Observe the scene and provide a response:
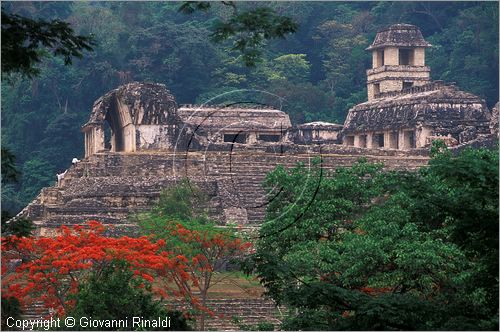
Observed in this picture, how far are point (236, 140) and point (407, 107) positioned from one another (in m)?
4.10

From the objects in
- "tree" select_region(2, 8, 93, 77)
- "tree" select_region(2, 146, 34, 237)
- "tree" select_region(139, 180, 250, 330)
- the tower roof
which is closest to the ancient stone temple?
the tower roof

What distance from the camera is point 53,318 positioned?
22047mm

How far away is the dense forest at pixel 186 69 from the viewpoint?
4800cm

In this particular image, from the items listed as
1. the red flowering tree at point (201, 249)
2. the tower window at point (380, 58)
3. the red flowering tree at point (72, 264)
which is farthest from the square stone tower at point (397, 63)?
the red flowering tree at point (72, 264)

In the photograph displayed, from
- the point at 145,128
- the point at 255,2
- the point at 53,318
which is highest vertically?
the point at 255,2

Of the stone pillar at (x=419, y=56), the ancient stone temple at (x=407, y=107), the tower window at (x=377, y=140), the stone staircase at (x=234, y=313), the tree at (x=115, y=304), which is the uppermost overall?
the stone pillar at (x=419, y=56)

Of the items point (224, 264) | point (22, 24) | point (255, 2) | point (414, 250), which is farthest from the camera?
point (255, 2)

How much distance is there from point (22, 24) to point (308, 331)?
180 inches

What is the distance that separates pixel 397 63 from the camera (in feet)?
147

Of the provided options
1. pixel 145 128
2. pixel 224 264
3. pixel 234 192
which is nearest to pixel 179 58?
pixel 145 128

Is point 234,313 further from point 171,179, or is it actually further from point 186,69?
point 186,69

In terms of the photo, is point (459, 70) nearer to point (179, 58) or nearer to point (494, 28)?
point (494, 28)

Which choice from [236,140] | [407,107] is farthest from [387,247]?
[407,107]

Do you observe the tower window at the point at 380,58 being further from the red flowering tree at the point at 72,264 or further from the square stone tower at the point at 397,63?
the red flowering tree at the point at 72,264
